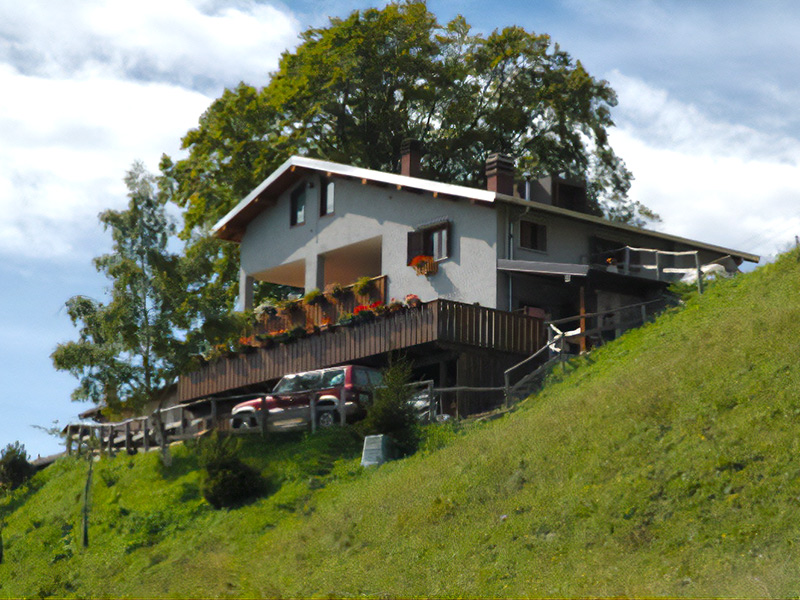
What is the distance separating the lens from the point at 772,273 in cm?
3195

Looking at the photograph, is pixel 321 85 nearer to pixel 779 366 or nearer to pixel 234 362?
pixel 234 362

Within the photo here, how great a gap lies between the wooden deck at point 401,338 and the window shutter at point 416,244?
363 cm

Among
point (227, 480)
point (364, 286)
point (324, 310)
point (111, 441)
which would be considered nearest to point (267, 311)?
point (324, 310)

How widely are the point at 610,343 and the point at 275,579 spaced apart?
41.6 ft

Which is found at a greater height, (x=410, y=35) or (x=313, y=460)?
(x=410, y=35)

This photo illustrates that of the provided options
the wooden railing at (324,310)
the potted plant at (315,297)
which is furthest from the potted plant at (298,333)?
the potted plant at (315,297)

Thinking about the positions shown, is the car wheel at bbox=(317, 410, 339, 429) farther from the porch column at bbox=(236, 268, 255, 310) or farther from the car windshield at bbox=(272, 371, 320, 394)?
the porch column at bbox=(236, 268, 255, 310)

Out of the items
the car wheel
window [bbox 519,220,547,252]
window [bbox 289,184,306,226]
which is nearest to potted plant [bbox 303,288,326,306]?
window [bbox 289,184,306,226]

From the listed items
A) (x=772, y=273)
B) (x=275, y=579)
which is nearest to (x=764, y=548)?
(x=275, y=579)

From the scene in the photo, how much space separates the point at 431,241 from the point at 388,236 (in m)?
1.74

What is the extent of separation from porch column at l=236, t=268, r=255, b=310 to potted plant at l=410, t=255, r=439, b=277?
28.1 ft

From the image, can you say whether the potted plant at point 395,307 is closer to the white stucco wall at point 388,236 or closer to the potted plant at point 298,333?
the white stucco wall at point 388,236

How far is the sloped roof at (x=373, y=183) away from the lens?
1415 inches

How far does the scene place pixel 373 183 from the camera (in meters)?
39.3
